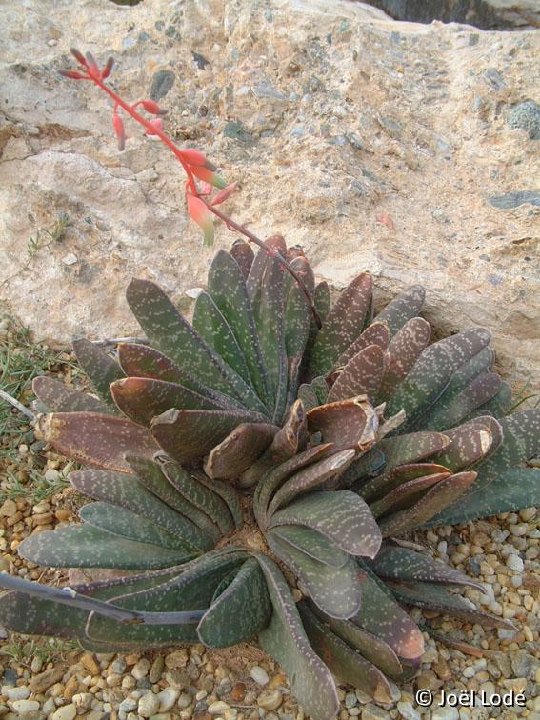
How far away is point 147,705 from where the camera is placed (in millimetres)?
1611

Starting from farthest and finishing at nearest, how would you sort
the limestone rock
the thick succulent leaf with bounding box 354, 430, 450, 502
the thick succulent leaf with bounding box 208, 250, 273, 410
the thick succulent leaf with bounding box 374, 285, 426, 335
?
the limestone rock → the thick succulent leaf with bounding box 374, 285, 426, 335 → the thick succulent leaf with bounding box 208, 250, 273, 410 → the thick succulent leaf with bounding box 354, 430, 450, 502

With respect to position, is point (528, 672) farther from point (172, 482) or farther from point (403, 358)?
point (172, 482)

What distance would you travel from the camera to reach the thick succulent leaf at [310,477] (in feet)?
4.81

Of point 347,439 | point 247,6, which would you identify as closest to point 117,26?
point 247,6

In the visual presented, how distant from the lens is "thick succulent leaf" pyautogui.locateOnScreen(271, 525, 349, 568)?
1.47m

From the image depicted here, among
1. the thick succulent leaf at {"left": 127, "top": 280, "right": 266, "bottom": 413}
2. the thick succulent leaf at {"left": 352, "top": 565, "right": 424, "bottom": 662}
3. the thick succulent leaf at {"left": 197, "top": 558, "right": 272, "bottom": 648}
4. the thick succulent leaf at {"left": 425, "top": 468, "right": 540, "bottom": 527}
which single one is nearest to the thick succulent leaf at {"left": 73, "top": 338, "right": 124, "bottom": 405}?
the thick succulent leaf at {"left": 127, "top": 280, "right": 266, "bottom": 413}

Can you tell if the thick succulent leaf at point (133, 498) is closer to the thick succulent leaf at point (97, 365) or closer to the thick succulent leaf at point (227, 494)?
the thick succulent leaf at point (227, 494)

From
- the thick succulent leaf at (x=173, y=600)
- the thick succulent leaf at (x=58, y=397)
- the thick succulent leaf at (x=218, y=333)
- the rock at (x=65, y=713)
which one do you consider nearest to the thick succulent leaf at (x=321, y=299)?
the thick succulent leaf at (x=218, y=333)

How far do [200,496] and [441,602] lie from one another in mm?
613

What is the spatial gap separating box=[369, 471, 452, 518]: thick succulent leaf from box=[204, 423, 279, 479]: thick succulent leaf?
0.98ft

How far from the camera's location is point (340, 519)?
1459 millimetres

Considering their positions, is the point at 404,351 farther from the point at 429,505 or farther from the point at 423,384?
the point at 429,505

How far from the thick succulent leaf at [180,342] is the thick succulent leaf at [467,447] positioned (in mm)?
474

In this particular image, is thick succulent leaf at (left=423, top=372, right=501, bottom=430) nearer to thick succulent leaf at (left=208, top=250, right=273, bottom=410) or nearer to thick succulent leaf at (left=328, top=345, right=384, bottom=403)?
thick succulent leaf at (left=328, top=345, right=384, bottom=403)
